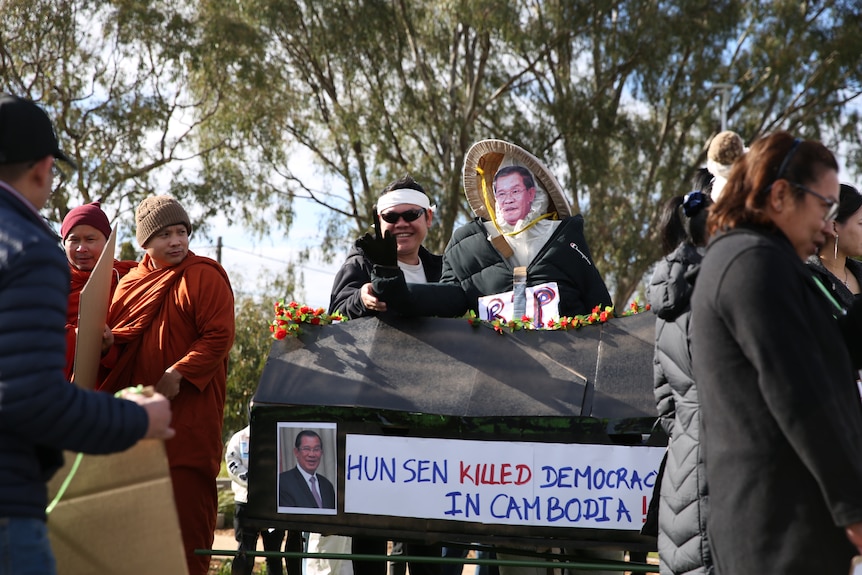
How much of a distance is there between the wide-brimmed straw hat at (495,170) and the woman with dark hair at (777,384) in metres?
2.30

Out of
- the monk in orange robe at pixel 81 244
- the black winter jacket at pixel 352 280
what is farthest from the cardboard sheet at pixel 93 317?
the black winter jacket at pixel 352 280

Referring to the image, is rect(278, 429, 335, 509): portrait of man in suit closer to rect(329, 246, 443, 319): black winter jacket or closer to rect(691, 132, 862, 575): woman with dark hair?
rect(329, 246, 443, 319): black winter jacket

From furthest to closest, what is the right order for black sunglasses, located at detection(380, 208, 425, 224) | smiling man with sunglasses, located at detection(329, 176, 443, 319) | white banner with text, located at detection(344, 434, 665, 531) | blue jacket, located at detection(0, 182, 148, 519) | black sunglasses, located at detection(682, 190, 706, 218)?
1. black sunglasses, located at detection(380, 208, 425, 224)
2. smiling man with sunglasses, located at detection(329, 176, 443, 319)
3. white banner with text, located at detection(344, 434, 665, 531)
4. black sunglasses, located at detection(682, 190, 706, 218)
5. blue jacket, located at detection(0, 182, 148, 519)

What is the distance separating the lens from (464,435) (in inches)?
154

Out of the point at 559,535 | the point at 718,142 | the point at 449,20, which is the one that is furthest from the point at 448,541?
the point at 449,20

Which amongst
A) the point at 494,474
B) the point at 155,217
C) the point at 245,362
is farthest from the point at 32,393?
the point at 245,362

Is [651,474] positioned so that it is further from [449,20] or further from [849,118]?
[849,118]

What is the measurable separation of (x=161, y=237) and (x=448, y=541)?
71.3 inches

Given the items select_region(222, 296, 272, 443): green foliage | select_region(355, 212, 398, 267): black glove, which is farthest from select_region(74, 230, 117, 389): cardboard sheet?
select_region(222, 296, 272, 443): green foliage

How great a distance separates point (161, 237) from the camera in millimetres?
4418

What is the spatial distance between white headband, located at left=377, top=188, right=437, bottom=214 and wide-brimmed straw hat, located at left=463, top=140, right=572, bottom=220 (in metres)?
0.24

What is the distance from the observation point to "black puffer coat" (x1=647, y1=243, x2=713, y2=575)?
9.16 feet

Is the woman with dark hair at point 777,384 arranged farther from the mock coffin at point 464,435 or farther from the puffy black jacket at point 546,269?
the puffy black jacket at point 546,269

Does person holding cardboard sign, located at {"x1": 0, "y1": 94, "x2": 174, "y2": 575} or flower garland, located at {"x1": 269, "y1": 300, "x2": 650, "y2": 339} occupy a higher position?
flower garland, located at {"x1": 269, "y1": 300, "x2": 650, "y2": 339}
